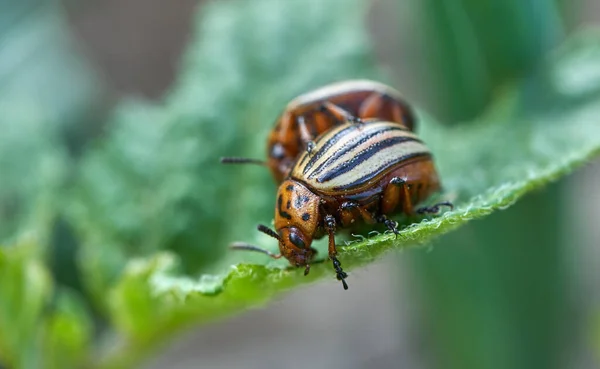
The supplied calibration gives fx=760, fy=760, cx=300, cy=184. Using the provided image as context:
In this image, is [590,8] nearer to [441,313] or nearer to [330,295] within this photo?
[330,295]

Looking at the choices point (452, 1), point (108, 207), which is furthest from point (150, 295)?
point (452, 1)

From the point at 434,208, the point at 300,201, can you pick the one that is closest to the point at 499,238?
the point at 434,208

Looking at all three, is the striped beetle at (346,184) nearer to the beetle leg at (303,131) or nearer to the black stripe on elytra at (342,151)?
the black stripe on elytra at (342,151)

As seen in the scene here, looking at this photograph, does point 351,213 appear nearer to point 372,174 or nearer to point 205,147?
point 372,174

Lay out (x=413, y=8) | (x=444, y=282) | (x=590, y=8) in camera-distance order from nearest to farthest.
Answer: (x=413, y=8) < (x=444, y=282) < (x=590, y=8)

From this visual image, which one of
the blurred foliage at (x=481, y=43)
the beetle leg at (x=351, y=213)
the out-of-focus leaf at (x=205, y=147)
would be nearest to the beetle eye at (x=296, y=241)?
the beetle leg at (x=351, y=213)

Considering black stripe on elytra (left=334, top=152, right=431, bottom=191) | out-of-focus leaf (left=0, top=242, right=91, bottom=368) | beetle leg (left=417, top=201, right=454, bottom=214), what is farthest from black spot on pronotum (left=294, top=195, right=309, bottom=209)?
out-of-focus leaf (left=0, top=242, right=91, bottom=368)

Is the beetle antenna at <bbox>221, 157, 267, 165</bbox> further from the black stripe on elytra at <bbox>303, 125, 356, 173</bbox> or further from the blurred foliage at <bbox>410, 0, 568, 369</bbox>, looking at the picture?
the blurred foliage at <bbox>410, 0, 568, 369</bbox>

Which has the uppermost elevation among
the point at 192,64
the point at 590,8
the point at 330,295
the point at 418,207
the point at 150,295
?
the point at 590,8
